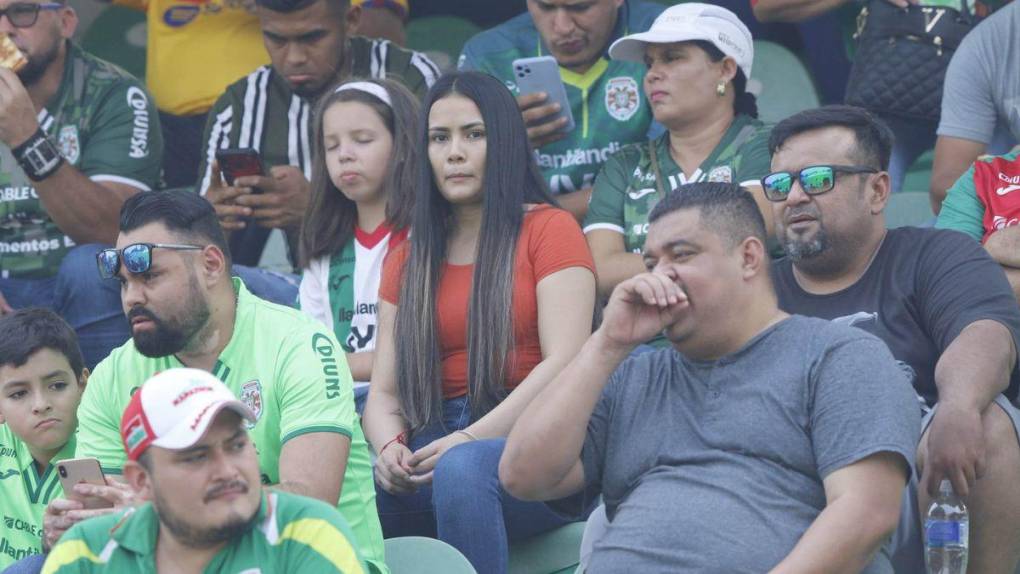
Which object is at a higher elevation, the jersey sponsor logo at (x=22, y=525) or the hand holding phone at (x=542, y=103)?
the hand holding phone at (x=542, y=103)

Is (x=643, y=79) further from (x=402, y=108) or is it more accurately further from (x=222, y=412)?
(x=222, y=412)

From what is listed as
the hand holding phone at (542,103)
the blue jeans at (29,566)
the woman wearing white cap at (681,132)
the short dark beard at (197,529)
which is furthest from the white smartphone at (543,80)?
the short dark beard at (197,529)

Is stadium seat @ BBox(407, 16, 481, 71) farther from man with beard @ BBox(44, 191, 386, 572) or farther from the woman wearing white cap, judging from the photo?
man with beard @ BBox(44, 191, 386, 572)

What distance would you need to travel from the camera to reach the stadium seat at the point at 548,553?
4.50m

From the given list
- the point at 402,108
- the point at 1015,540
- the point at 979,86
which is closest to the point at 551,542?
the point at 1015,540

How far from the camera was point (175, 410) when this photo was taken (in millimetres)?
3248

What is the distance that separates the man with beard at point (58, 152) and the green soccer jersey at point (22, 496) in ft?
3.54

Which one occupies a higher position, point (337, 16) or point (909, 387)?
point (337, 16)

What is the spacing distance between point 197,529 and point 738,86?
2.89 m

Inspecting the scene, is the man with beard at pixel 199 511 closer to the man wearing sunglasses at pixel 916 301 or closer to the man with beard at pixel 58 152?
the man wearing sunglasses at pixel 916 301

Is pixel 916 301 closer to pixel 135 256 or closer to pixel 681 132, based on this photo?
pixel 681 132

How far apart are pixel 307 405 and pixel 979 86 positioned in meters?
2.81

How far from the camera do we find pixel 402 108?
5.44 metres

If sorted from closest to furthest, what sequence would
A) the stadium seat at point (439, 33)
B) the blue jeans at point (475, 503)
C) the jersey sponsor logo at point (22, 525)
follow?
the blue jeans at point (475, 503) < the jersey sponsor logo at point (22, 525) < the stadium seat at point (439, 33)
